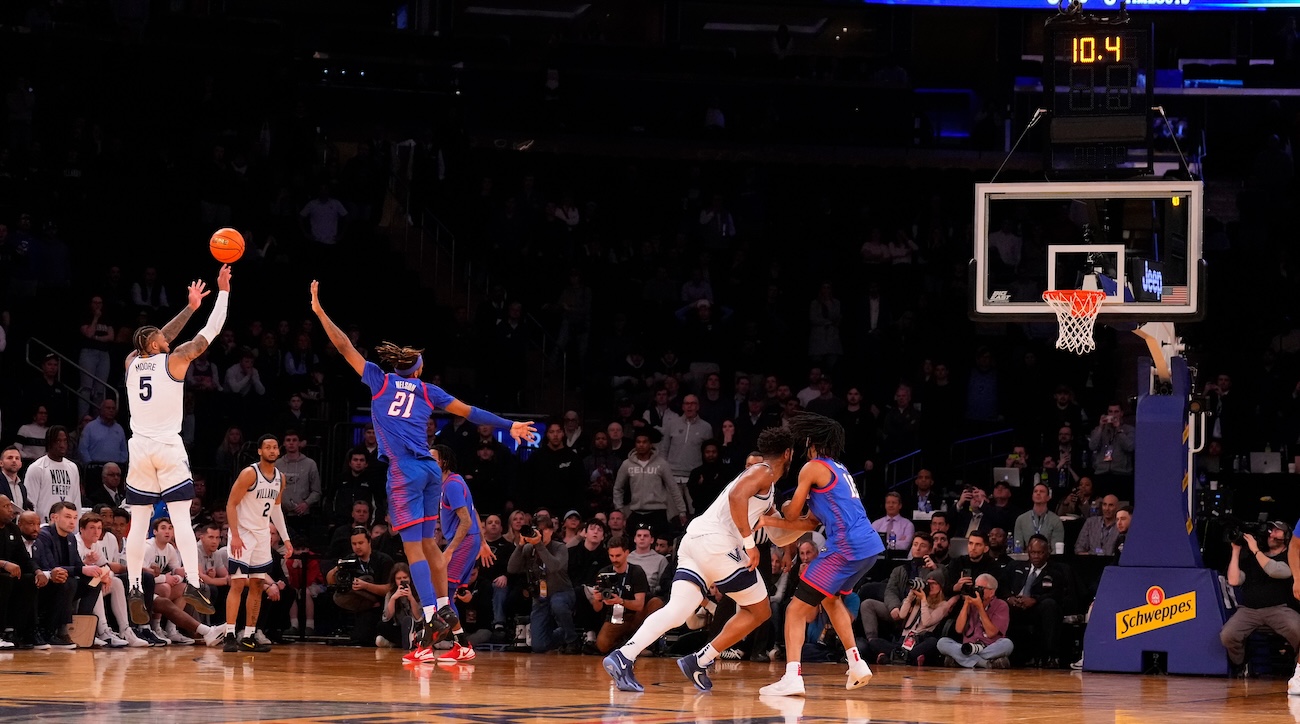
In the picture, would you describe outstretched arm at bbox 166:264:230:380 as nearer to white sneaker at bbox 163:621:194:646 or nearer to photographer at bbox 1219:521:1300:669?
white sneaker at bbox 163:621:194:646

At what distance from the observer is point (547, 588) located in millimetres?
17906

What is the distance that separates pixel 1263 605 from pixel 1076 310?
10.2 ft

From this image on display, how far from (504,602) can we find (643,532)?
1718mm

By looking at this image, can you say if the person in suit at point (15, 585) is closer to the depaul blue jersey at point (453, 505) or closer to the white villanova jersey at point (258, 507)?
→ the white villanova jersey at point (258, 507)

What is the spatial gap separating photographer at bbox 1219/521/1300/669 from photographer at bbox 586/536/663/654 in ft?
18.4

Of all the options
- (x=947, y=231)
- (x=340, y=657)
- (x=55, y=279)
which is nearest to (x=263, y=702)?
(x=340, y=657)

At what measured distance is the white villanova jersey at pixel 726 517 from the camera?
11375 mm

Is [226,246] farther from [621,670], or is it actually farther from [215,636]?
[215,636]

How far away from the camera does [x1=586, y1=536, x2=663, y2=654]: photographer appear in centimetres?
1714

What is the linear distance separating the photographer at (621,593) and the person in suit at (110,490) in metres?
5.47

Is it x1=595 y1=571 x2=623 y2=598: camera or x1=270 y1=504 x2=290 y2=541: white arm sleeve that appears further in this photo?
x1=595 y1=571 x2=623 y2=598: camera

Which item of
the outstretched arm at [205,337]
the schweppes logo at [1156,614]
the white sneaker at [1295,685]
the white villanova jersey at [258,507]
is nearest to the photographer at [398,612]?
the white villanova jersey at [258,507]

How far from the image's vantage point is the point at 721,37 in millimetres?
33188

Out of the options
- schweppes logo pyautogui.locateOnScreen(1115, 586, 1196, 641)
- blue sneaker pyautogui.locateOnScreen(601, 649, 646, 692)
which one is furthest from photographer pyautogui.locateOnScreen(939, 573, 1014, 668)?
blue sneaker pyautogui.locateOnScreen(601, 649, 646, 692)
